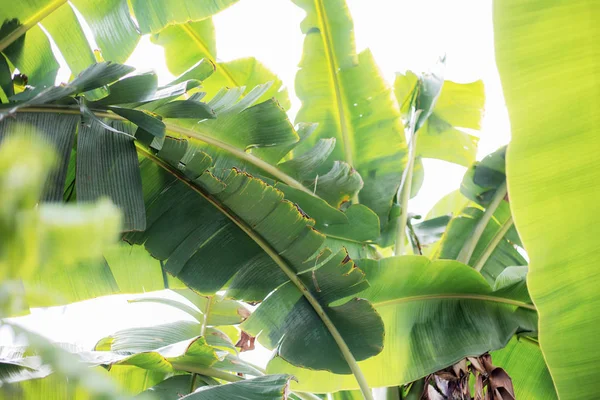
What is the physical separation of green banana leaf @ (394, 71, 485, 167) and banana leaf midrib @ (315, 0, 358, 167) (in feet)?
0.99

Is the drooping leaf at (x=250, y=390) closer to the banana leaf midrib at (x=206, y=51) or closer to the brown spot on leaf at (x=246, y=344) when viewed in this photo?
the brown spot on leaf at (x=246, y=344)

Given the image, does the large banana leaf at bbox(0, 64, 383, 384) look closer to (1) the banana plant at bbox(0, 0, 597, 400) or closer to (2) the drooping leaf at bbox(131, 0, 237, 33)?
(1) the banana plant at bbox(0, 0, 597, 400)

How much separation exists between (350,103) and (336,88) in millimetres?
58

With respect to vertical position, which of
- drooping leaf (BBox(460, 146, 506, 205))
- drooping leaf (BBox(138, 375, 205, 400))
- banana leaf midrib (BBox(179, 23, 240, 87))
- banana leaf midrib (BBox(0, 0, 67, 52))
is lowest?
drooping leaf (BBox(138, 375, 205, 400))

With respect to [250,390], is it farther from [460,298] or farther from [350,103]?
[350,103]

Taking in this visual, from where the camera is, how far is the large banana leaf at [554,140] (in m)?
0.92

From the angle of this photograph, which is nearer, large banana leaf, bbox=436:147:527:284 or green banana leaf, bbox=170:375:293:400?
green banana leaf, bbox=170:375:293:400

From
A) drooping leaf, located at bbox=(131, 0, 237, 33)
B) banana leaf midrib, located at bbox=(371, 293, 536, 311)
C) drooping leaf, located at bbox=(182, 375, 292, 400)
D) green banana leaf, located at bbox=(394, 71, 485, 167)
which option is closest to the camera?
drooping leaf, located at bbox=(182, 375, 292, 400)

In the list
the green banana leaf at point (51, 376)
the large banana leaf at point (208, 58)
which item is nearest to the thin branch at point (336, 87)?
the large banana leaf at point (208, 58)

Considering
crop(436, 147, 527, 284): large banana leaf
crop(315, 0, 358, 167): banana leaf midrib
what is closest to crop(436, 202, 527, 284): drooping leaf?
crop(436, 147, 527, 284): large banana leaf

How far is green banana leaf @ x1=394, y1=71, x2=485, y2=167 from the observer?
1.69 metres

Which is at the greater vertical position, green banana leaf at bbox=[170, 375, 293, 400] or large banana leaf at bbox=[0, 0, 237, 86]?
large banana leaf at bbox=[0, 0, 237, 86]

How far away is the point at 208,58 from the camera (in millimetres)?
1437

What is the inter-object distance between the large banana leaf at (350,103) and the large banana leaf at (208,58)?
4.1 inches
